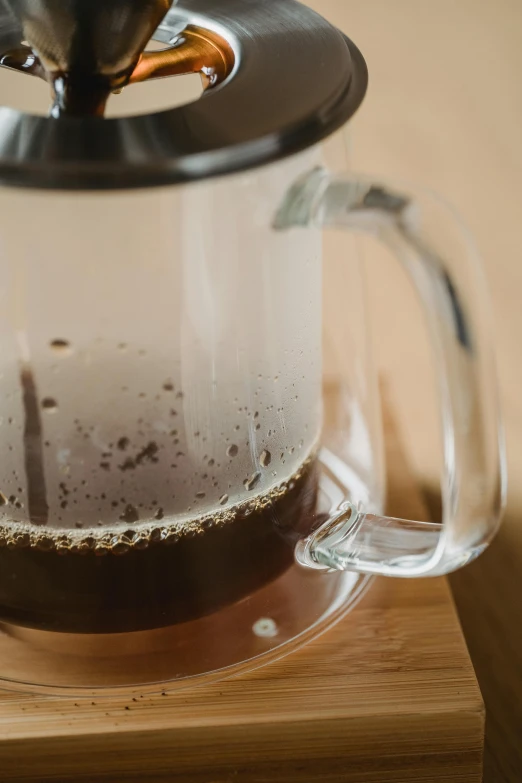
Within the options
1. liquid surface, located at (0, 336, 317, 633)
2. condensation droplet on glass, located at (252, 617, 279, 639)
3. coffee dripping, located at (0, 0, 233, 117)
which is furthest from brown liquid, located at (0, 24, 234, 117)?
condensation droplet on glass, located at (252, 617, 279, 639)

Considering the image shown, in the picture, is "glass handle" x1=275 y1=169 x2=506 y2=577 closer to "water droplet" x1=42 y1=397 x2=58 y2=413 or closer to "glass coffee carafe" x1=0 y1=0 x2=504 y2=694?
"glass coffee carafe" x1=0 y1=0 x2=504 y2=694

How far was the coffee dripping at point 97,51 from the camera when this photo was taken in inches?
14.9

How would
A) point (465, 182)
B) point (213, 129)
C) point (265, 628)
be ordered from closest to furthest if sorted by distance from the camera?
1. point (213, 129)
2. point (265, 628)
3. point (465, 182)

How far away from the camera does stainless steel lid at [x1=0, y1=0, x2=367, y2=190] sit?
332 mm

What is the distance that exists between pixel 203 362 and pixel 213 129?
10 cm

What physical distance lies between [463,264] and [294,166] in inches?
3.1

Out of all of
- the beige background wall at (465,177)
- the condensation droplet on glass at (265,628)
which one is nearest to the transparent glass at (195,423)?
the condensation droplet on glass at (265,628)

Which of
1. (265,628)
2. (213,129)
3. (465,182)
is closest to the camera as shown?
(213,129)

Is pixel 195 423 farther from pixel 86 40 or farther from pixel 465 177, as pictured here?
pixel 465 177

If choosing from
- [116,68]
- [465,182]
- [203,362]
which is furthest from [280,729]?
[465,182]

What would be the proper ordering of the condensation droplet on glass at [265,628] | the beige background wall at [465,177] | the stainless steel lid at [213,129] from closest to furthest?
the stainless steel lid at [213,129], the condensation droplet on glass at [265,628], the beige background wall at [465,177]

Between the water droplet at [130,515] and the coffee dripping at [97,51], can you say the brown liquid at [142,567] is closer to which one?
the water droplet at [130,515]

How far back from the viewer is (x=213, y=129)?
349 millimetres

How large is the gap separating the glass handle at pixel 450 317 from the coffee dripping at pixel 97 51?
10cm
